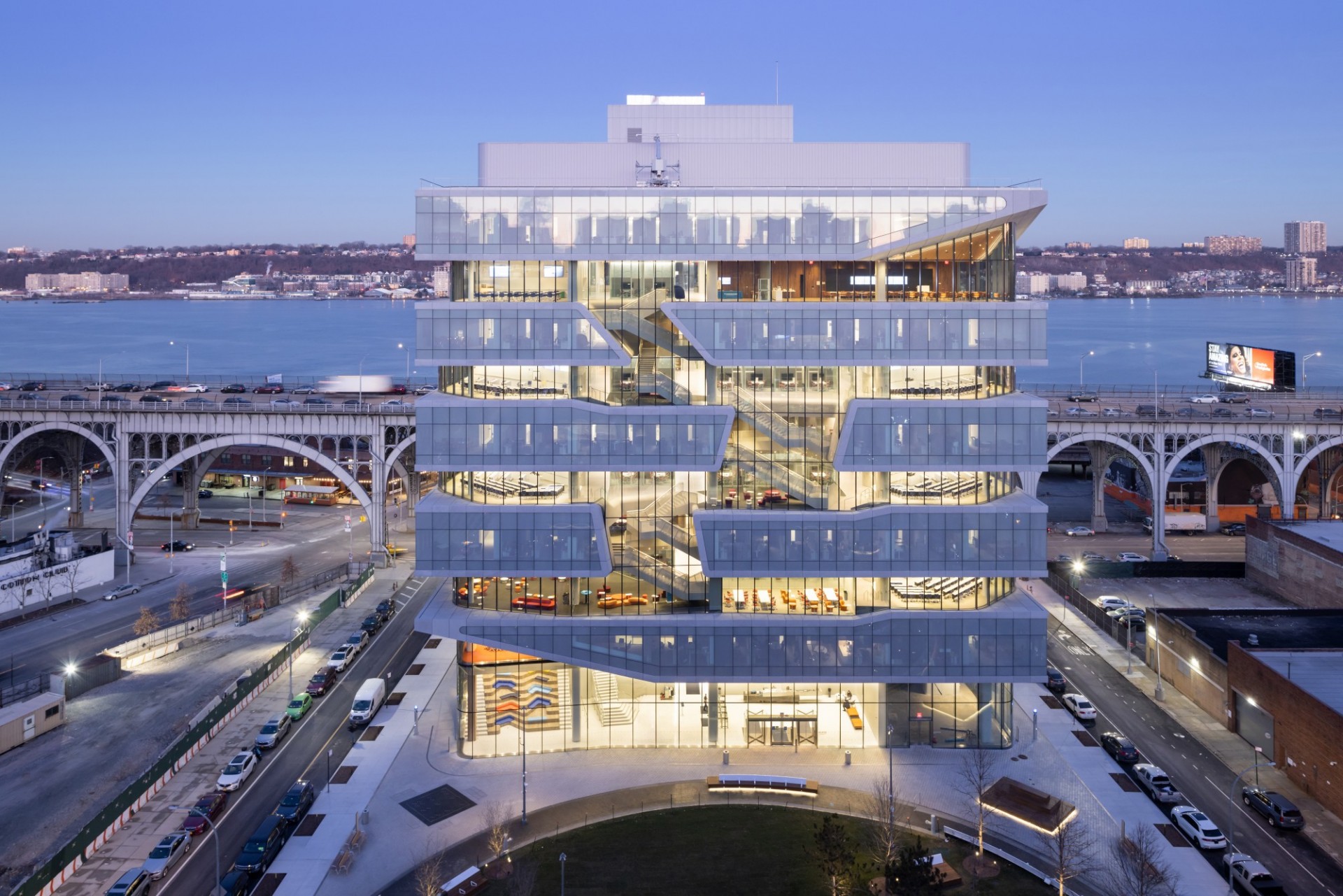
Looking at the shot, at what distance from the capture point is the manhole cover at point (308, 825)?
4588 centimetres

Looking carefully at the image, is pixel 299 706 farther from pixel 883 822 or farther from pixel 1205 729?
pixel 1205 729

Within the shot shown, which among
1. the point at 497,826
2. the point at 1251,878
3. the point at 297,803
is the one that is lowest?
the point at 1251,878

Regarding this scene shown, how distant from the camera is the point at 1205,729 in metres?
57.5

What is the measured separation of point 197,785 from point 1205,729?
48711 millimetres

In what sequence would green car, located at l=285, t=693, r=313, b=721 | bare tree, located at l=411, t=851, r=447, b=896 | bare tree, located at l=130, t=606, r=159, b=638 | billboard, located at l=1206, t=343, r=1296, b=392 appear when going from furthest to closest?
billboard, located at l=1206, t=343, r=1296, b=392 < bare tree, located at l=130, t=606, r=159, b=638 < green car, located at l=285, t=693, r=313, b=721 < bare tree, located at l=411, t=851, r=447, b=896

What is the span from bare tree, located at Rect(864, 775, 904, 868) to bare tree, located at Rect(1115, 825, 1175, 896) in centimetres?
808

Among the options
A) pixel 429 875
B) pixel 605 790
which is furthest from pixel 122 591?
pixel 429 875

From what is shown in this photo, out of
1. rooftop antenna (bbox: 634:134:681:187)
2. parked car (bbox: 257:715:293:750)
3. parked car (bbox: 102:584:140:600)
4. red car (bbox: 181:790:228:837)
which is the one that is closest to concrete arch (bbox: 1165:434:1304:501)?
rooftop antenna (bbox: 634:134:681:187)

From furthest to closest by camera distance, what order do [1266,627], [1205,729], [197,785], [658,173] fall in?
[1266,627]
[1205,729]
[658,173]
[197,785]

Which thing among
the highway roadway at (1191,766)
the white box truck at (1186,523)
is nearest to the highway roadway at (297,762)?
the highway roadway at (1191,766)

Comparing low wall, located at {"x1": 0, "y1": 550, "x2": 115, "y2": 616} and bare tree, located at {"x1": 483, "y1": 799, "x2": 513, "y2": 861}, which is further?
low wall, located at {"x1": 0, "y1": 550, "x2": 115, "y2": 616}

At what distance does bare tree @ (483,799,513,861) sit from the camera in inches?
1740

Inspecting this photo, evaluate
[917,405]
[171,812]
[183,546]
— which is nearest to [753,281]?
[917,405]

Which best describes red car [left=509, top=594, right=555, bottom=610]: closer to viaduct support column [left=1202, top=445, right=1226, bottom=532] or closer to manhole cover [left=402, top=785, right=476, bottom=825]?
manhole cover [left=402, top=785, right=476, bottom=825]
